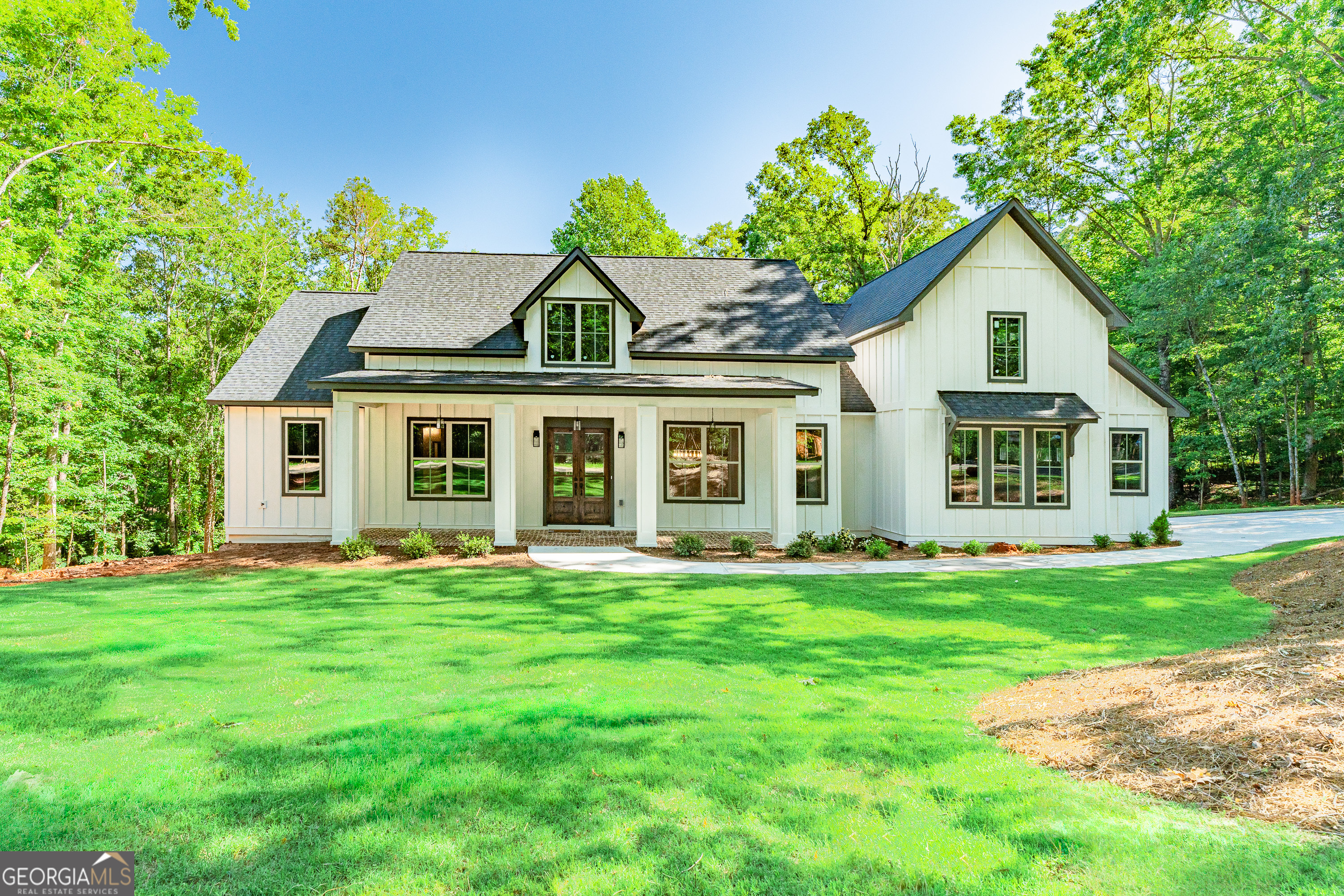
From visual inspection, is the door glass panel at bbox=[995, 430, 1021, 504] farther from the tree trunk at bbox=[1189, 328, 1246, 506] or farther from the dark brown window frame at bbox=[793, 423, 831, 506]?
the tree trunk at bbox=[1189, 328, 1246, 506]

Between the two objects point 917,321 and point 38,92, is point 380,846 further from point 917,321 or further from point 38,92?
point 38,92

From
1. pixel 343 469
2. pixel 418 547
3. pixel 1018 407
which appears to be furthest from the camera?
pixel 1018 407

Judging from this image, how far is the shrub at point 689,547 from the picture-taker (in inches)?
510

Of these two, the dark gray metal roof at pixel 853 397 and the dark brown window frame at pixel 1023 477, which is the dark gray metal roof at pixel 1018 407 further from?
the dark gray metal roof at pixel 853 397

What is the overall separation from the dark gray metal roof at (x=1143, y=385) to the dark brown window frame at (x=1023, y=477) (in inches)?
88.5

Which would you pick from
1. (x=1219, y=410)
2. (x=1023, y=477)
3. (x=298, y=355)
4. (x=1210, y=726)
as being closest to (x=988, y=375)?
(x=1023, y=477)

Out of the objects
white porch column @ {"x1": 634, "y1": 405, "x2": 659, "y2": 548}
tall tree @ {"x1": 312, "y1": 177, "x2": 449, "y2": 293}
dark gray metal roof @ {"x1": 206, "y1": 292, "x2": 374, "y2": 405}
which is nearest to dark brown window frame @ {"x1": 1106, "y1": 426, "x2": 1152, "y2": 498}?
white porch column @ {"x1": 634, "y1": 405, "x2": 659, "y2": 548}

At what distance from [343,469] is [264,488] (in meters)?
3.14

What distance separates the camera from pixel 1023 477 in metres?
15.2

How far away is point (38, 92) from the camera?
14188 millimetres

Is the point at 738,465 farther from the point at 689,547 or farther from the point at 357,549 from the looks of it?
the point at 357,549

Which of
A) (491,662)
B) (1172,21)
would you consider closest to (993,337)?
(491,662)

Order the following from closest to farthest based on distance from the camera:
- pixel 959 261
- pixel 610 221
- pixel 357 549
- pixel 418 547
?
pixel 357 549 < pixel 418 547 < pixel 959 261 < pixel 610 221

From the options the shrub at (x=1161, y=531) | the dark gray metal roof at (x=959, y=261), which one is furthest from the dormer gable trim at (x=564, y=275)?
the shrub at (x=1161, y=531)
